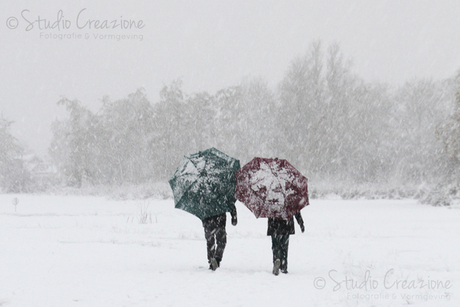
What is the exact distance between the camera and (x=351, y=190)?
2672 cm

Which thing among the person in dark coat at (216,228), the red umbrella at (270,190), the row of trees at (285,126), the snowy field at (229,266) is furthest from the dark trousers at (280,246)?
the row of trees at (285,126)

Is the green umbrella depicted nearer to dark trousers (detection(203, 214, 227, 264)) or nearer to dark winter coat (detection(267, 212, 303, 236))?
dark trousers (detection(203, 214, 227, 264))

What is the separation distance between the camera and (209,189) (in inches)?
272

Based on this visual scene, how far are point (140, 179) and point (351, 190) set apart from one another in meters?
27.0

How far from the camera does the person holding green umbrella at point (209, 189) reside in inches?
272

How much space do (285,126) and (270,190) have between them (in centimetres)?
3409

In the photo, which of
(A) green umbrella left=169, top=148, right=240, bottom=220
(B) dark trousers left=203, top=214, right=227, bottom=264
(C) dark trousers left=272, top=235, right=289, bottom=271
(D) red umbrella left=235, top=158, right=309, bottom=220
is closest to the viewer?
(D) red umbrella left=235, top=158, right=309, bottom=220

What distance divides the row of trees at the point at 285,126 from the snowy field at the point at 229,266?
23.7 meters

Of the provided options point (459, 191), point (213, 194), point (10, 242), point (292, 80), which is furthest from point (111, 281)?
point (292, 80)

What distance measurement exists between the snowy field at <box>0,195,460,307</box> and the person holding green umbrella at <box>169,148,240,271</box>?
949mm

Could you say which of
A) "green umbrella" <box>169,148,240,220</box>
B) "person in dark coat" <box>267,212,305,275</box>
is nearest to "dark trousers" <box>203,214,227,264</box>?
"green umbrella" <box>169,148,240,220</box>

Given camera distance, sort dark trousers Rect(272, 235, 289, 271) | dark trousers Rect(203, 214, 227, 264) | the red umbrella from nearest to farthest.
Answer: the red umbrella, dark trousers Rect(272, 235, 289, 271), dark trousers Rect(203, 214, 227, 264)

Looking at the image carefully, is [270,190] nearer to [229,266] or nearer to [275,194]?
[275,194]

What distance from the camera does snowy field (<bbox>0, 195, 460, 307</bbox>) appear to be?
19.2ft
